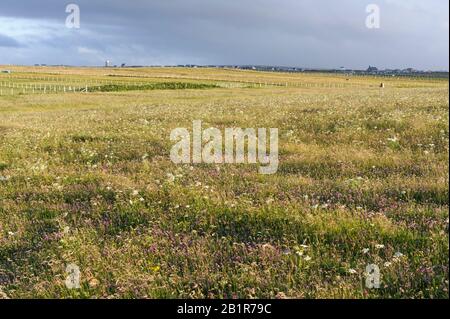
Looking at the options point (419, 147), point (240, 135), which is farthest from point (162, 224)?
point (240, 135)

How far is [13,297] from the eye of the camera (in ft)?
20.1

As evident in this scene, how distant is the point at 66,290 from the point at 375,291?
3873 mm

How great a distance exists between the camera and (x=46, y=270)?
6.82 metres

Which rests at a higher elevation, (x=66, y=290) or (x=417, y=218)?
(x=417, y=218)

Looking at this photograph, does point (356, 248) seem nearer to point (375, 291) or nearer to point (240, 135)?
point (375, 291)

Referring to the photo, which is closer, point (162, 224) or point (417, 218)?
point (417, 218)

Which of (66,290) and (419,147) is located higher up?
(419,147)

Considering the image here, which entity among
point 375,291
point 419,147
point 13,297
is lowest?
point 13,297

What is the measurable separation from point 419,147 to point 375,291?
8033mm
